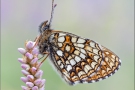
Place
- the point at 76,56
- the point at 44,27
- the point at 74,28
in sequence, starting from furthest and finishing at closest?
the point at 74,28, the point at 76,56, the point at 44,27

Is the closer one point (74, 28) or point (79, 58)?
point (79, 58)

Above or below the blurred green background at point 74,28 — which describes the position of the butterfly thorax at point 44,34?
below

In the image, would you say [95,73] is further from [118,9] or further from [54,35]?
[118,9]

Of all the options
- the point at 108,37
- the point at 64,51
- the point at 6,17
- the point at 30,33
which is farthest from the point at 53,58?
the point at 6,17

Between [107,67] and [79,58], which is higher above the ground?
[79,58]

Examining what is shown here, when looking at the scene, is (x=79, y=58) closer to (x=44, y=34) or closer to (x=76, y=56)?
(x=76, y=56)

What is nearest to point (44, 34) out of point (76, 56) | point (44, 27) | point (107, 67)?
point (44, 27)

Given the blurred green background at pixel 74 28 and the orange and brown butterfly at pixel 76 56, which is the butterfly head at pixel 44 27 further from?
the blurred green background at pixel 74 28

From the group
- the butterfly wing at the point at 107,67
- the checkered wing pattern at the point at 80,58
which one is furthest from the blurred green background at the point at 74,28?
the butterfly wing at the point at 107,67
